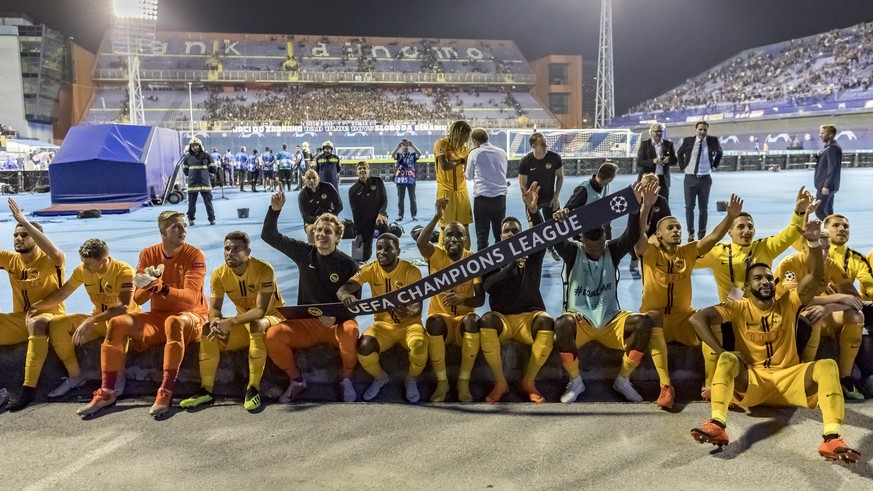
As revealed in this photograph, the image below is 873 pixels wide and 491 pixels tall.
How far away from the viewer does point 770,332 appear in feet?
12.2

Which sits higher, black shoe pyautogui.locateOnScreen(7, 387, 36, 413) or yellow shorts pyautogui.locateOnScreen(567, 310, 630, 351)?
yellow shorts pyautogui.locateOnScreen(567, 310, 630, 351)

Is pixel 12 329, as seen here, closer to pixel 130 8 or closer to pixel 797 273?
pixel 797 273

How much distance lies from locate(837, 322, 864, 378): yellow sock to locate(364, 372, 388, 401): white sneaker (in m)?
2.89

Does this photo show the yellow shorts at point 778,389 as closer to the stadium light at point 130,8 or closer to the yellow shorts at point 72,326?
the yellow shorts at point 72,326

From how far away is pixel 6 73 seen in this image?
41.8 meters

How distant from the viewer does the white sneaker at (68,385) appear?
13.7ft

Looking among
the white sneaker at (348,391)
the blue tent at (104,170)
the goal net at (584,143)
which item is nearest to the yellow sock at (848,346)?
the white sneaker at (348,391)

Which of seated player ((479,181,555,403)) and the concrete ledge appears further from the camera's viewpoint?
the concrete ledge

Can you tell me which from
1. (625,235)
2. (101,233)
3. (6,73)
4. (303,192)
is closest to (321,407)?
(625,235)

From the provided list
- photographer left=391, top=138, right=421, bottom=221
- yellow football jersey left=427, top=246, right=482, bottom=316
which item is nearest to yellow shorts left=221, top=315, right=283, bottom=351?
yellow football jersey left=427, top=246, right=482, bottom=316

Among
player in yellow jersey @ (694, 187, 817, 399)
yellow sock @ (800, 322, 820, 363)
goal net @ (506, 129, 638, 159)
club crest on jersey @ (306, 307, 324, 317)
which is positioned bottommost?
yellow sock @ (800, 322, 820, 363)

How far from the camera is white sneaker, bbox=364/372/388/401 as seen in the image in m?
4.16

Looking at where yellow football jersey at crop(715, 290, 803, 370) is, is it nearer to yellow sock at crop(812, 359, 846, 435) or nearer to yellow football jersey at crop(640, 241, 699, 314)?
yellow sock at crop(812, 359, 846, 435)

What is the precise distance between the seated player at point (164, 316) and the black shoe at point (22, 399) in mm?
415
